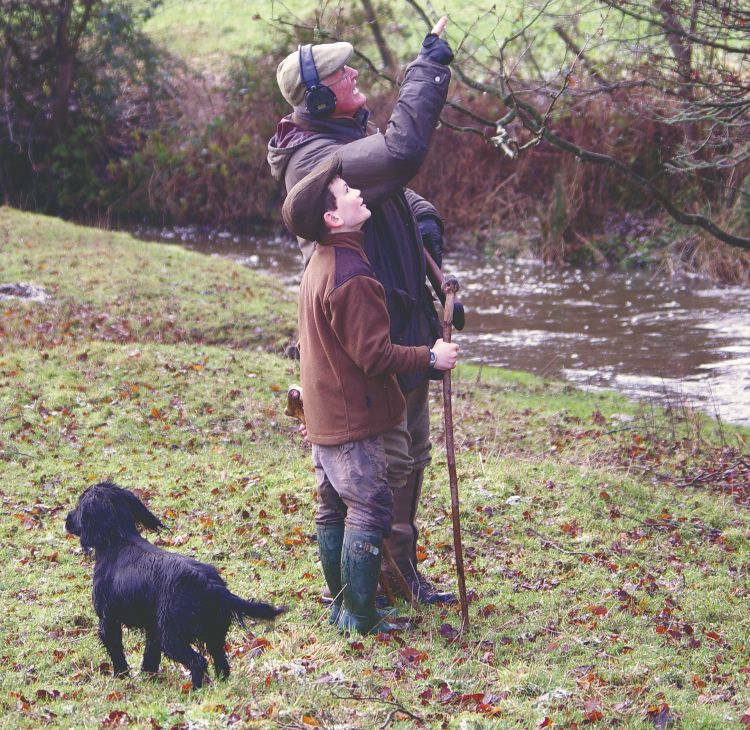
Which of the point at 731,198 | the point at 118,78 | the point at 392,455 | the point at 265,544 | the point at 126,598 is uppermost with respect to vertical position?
the point at 118,78

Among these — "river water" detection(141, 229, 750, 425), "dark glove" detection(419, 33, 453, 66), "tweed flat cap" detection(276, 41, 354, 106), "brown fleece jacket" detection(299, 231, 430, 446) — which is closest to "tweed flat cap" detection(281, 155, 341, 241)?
"brown fleece jacket" detection(299, 231, 430, 446)

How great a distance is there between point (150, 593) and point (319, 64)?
8.32ft

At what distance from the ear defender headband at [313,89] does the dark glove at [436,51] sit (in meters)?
0.48

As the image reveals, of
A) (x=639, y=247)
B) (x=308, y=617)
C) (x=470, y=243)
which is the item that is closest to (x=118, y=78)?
(x=470, y=243)

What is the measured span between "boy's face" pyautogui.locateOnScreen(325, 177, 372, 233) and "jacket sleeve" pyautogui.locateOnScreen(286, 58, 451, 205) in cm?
12

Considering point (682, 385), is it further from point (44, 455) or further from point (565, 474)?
point (44, 455)

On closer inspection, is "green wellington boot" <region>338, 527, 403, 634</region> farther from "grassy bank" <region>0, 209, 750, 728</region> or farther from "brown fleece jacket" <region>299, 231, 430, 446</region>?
"brown fleece jacket" <region>299, 231, 430, 446</region>

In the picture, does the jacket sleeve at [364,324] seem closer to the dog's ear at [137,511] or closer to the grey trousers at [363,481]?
the grey trousers at [363,481]

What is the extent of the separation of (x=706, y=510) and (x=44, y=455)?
216 inches

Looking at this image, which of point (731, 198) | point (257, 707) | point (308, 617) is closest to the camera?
point (257, 707)

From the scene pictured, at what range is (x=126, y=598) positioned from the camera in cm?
436

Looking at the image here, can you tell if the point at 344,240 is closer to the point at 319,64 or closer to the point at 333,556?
the point at 319,64

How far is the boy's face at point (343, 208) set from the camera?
4535 mm

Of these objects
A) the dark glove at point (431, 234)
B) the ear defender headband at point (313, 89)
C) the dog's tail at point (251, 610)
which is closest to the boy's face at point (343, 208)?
the ear defender headband at point (313, 89)
